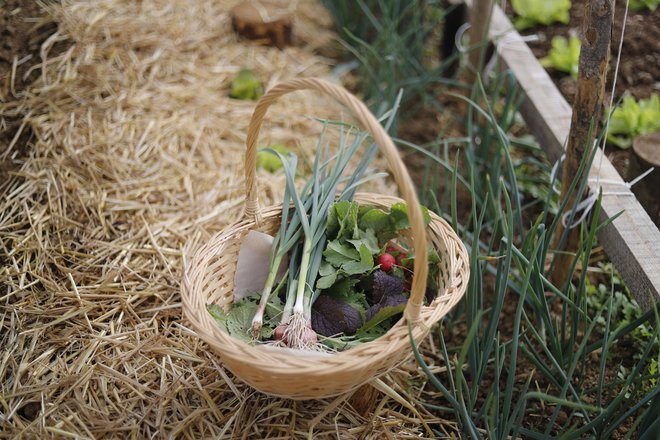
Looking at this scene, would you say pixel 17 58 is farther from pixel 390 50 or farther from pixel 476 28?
pixel 476 28

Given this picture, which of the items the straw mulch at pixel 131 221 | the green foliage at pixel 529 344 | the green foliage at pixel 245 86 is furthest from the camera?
the green foliage at pixel 245 86

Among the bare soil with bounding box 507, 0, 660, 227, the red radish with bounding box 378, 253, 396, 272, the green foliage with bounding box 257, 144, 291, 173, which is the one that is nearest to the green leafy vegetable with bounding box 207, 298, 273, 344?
the red radish with bounding box 378, 253, 396, 272

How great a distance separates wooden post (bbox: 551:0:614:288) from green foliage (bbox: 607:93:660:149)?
51cm

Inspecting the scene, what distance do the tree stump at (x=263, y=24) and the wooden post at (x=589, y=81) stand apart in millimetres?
1648

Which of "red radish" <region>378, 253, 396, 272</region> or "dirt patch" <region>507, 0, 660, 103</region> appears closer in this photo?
"red radish" <region>378, 253, 396, 272</region>

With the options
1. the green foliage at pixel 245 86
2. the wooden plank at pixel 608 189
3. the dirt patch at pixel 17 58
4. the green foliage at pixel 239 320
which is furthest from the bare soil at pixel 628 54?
the dirt patch at pixel 17 58

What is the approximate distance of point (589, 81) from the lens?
158cm

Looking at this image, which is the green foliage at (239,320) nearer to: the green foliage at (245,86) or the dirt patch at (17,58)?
the dirt patch at (17,58)

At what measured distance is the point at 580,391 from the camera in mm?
Answer: 1436

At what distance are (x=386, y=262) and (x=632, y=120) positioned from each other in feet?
3.76

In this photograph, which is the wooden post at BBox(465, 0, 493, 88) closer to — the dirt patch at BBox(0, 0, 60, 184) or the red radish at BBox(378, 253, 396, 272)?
the red radish at BBox(378, 253, 396, 272)

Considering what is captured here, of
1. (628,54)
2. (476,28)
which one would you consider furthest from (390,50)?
(628,54)

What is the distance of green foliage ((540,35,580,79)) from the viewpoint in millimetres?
2404

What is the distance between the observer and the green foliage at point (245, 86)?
2.59 metres
